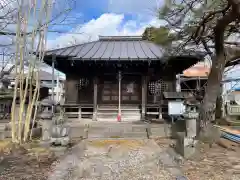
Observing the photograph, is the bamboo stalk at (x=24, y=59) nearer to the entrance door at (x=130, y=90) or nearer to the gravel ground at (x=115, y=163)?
the gravel ground at (x=115, y=163)

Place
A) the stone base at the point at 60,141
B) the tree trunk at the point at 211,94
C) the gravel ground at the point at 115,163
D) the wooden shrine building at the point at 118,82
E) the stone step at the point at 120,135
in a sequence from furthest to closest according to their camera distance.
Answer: the wooden shrine building at the point at 118,82 < the stone step at the point at 120,135 < the tree trunk at the point at 211,94 < the stone base at the point at 60,141 < the gravel ground at the point at 115,163

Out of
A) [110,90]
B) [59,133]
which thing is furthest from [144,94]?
[59,133]

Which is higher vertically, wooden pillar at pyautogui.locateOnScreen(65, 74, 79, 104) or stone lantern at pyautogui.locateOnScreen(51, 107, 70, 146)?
wooden pillar at pyautogui.locateOnScreen(65, 74, 79, 104)

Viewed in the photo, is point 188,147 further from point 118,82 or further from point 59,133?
point 118,82

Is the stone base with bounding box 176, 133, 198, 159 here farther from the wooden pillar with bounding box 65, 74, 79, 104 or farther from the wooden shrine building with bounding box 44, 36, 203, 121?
the wooden pillar with bounding box 65, 74, 79, 104

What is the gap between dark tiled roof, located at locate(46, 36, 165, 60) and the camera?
12.4 m

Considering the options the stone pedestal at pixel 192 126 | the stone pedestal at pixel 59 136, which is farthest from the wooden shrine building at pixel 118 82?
the stone pedestal at pixel 59 136

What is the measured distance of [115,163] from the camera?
505 centimetres

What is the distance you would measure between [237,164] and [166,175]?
1.78 meters

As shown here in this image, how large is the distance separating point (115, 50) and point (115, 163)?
9.62 m

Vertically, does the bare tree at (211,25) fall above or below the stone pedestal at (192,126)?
above

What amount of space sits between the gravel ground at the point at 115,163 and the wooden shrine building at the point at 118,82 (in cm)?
676

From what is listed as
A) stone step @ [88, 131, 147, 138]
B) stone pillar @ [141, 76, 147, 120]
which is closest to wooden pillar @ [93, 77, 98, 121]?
stone pillar @ [141, 76, 147, 120]

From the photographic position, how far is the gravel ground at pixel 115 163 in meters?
4.27
